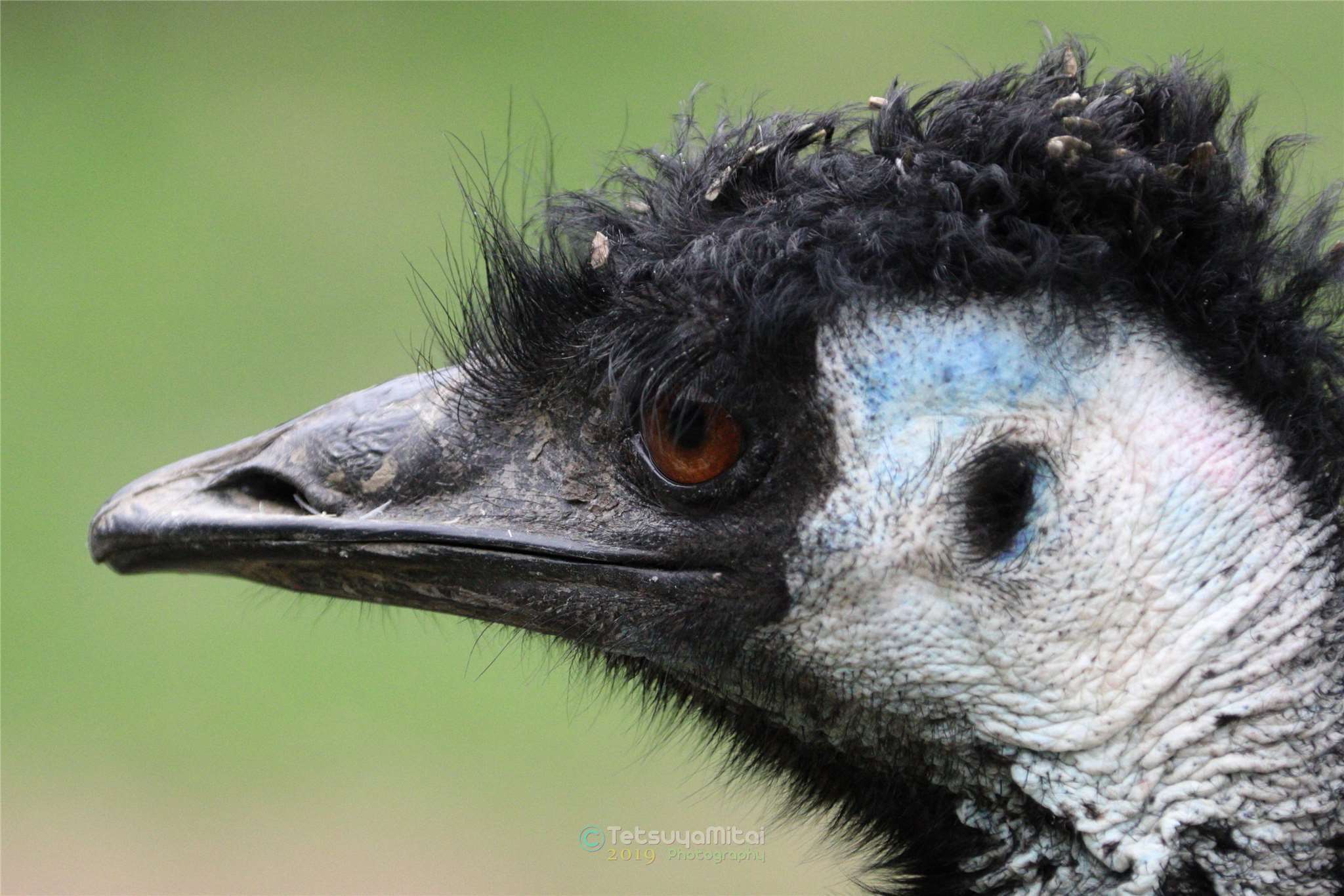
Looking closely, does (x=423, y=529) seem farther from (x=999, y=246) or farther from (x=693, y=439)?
(x=999, y=246)

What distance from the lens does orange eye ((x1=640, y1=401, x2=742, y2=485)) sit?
2363mm

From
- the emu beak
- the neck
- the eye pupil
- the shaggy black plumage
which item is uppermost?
the shaggy black plumage

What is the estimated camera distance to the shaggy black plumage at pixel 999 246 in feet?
7.54

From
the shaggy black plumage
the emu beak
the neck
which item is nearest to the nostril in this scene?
the emu beak

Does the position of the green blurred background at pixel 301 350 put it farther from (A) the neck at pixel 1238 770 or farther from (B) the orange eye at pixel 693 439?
(A) the neck at pixel 1238 770

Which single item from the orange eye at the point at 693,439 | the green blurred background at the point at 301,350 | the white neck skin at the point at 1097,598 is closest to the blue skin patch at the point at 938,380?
the white neck skin at the point at 1097,598

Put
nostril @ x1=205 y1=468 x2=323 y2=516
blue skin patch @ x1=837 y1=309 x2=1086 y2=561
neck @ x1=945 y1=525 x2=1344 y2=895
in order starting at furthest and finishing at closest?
nostril @ x1=205 y1=468 x2=323 y2=516 → blue skin patch @ x1=837 y1=309 x2=1086 y2=561 → neck @ x1=945 y1=525 x2=1344 y2=895

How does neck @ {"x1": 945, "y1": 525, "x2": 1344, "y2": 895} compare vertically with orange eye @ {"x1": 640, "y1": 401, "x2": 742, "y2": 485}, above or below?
below

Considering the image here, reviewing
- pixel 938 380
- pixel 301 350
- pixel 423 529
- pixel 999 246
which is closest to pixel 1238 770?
pixel 938 380

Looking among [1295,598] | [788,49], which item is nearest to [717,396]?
[1295,598]

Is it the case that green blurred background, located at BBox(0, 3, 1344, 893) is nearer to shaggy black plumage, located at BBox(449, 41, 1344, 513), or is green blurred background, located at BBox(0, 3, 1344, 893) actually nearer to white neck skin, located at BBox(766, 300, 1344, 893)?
shaggy black plumage, located at BBox(449, 41, 1344, 513)

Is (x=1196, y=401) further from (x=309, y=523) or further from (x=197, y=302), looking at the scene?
(x=197, y=302)

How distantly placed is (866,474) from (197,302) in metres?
7.84

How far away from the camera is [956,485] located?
90.0 inches
